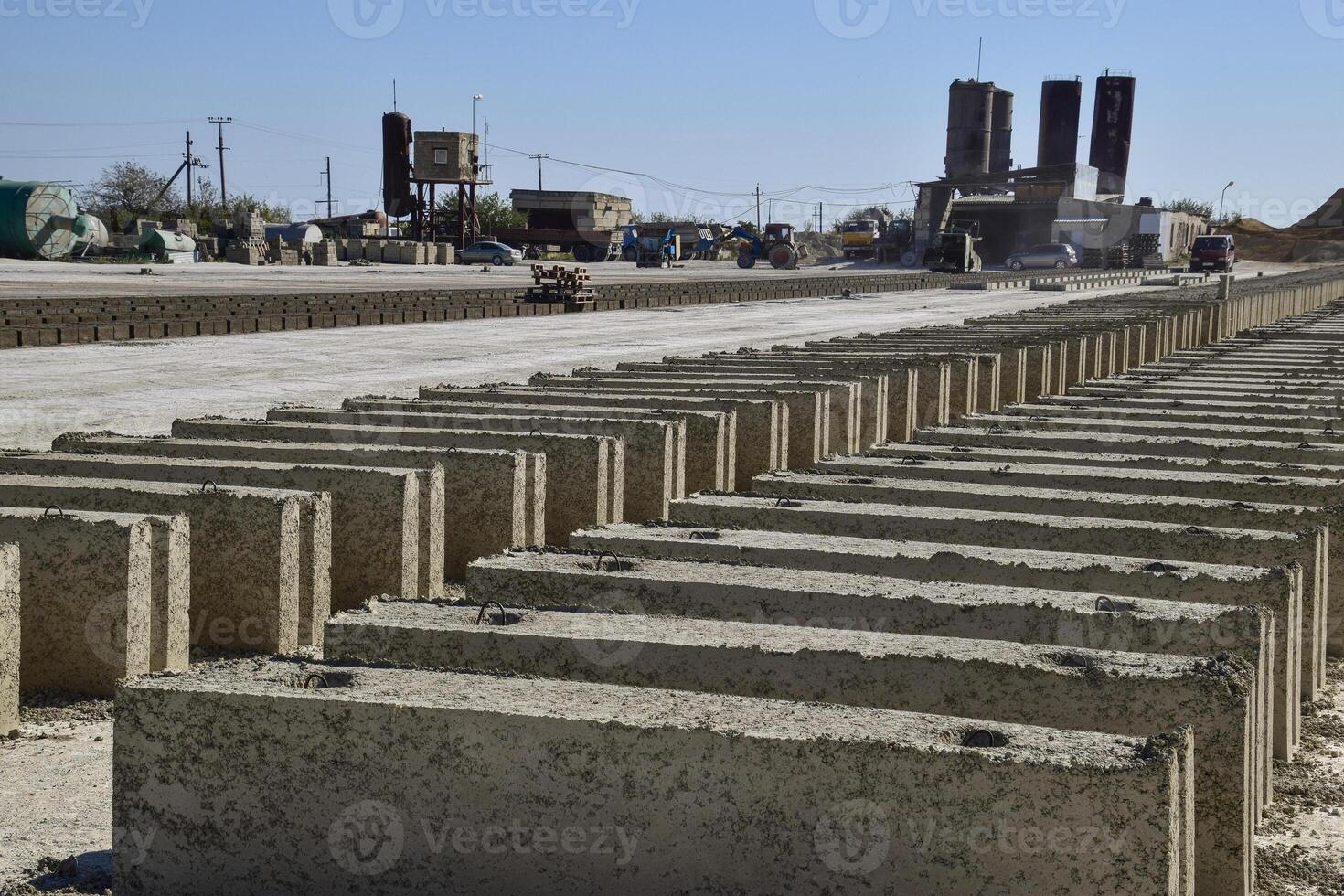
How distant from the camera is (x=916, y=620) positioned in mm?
3957

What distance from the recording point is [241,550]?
5301 mm

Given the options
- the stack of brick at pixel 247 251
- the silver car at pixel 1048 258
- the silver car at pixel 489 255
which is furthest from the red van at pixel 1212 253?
the stack of brick at pixel 247 251

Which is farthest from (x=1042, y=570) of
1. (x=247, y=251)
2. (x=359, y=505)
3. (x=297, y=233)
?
(x=297, y=233)

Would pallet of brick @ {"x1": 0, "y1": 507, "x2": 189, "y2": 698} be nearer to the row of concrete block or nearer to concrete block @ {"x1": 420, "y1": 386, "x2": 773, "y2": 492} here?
the row of concrete block

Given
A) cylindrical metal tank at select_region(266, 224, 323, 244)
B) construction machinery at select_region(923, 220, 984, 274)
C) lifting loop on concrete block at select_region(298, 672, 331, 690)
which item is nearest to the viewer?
lifting loop on concrete block at select_region(298, 672, 331, 690)

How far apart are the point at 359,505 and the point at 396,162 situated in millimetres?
78180

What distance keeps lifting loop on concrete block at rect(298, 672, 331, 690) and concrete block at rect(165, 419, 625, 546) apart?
136 inches

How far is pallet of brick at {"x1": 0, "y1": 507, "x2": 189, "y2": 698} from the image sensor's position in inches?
189

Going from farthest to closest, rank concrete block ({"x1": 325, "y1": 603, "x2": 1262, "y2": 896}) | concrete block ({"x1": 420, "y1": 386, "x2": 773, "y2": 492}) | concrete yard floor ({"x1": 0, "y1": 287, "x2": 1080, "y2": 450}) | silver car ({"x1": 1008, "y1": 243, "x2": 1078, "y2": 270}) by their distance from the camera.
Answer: silver car ({"x1": 1008, "y1": 243, "x2": 1078, "y2": 270})
concrete yard floor ({"x1": 0, "y1": 287, "x2": 1080, "y2": 450})
concrete block ({"x1": 420, "y1": 386, "x2": 773, "y2": 492})
concrete block ({"x1": 325, "y1": 603, "x2": 1262, "y2": 896})

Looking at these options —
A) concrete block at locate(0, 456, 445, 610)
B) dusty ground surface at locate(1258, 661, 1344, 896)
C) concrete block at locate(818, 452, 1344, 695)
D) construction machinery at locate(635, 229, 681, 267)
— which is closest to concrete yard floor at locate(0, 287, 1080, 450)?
concrete block at locate(0, 456, 445, 610)

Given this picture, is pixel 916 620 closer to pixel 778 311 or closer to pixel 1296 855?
pixel 1296 855

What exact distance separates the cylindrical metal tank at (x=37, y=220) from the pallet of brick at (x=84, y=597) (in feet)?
158

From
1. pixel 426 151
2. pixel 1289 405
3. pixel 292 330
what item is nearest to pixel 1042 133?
pixel 426 151

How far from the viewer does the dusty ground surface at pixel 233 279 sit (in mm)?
33719
